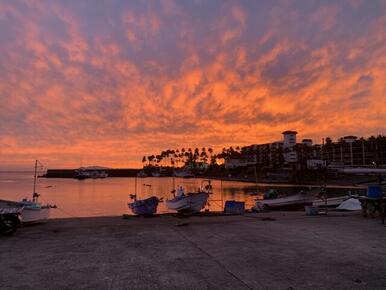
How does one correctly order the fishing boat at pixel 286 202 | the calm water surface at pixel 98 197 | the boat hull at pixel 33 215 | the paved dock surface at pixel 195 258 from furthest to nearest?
the calm water surface at pixel 98 197 → the fishing boat at pixel 286 202 → the boat hull at pixel 33 215 → the paved dock surface at pixel 195 258

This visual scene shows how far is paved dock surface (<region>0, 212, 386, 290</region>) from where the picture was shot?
23.2 feet

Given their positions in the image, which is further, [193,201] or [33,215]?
[193,201]

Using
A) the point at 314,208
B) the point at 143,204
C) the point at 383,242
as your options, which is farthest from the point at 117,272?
the point at 143,204

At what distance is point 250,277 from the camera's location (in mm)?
7312

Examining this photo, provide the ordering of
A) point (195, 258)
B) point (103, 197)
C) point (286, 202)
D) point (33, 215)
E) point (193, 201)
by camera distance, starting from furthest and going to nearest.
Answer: point (103, 197) → point (286, 202) → point (193, 201) → point (33, 215) → point (195, 258)

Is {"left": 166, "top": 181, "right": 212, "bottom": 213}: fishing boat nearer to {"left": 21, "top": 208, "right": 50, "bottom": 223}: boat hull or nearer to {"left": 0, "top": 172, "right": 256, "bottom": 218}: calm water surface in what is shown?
{"left": 0, "top": 172, "right": 256, "bottom": 218}: calm water surface

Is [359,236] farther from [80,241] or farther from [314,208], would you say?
[80,241]

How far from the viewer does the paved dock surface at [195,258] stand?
706 centimetres

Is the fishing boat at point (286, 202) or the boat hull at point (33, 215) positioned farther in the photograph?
the fishing boat at point (286, 202)

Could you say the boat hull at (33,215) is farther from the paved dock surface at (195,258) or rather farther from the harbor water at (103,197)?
the harbor water at (103,197)

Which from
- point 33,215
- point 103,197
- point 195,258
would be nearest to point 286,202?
point 33,215

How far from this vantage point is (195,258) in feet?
29.8

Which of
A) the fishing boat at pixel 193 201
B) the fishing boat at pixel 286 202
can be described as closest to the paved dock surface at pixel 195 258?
the fishing boat at pixel 193 201

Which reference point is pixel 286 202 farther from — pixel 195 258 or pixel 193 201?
pixel 195 258
